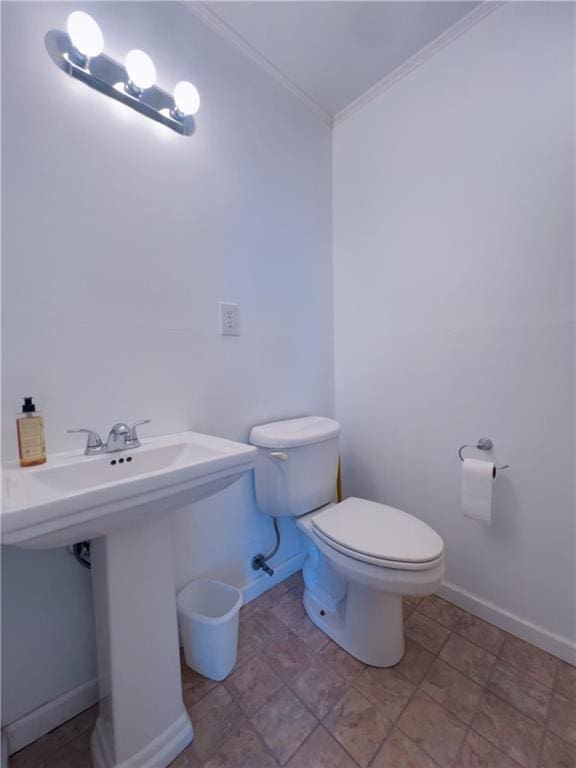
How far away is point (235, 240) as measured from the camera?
3.92 feet

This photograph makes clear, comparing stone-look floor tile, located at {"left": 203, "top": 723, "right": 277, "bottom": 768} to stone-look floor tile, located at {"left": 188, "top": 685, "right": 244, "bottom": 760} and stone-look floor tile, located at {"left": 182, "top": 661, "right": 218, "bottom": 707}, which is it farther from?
stone-look floor tile, located at {"left": 182, "top": 661, "right": 218, "bottom": 707}

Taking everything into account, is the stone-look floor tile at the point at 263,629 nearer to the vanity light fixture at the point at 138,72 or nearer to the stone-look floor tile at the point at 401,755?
the stone-look floor tile at the point at 401,755

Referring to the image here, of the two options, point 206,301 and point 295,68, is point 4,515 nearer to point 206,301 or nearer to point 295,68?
point 206,301

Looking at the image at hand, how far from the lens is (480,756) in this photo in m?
0.79

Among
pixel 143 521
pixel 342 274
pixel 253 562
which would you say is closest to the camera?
pixel 143 521

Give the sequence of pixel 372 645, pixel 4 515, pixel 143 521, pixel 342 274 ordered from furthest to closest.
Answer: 1. pixel 342 274
2. pixel 372 645
3. pixel 143 521
4. pixel 4 515

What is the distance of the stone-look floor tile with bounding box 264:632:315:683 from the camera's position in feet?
3.34

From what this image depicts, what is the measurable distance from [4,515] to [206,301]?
0.83m

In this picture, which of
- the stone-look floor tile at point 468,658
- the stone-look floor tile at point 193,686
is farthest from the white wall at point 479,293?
the stone-look floor tile at point 193,686

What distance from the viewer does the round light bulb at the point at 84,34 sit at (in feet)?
2.59

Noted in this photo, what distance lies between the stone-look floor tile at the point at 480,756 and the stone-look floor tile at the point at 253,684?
50 cm

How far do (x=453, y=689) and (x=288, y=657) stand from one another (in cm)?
51

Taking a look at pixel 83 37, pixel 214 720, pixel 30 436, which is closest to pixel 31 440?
pixel 30 436

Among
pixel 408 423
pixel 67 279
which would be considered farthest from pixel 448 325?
pixel 67 279
